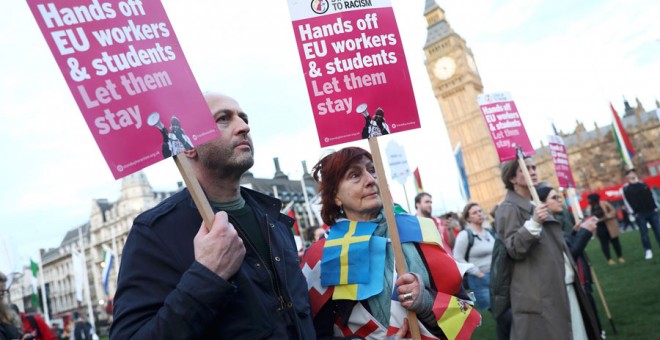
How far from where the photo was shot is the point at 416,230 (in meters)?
2.76

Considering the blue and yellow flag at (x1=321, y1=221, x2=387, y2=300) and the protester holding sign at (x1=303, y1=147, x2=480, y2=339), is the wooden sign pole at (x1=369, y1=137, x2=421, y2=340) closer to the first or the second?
the protester holding sign at (x1=303, y1=147, x2=480, y2=339)

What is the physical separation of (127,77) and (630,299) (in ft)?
25.0

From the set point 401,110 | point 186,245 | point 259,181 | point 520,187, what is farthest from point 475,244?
point 259,181

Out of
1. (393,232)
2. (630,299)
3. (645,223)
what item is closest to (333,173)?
(393,232)

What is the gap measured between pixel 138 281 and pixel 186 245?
218mm

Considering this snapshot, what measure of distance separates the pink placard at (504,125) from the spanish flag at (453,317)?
308cm

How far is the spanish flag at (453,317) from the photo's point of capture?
8.23 feet

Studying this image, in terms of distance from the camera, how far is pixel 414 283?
7.98ft

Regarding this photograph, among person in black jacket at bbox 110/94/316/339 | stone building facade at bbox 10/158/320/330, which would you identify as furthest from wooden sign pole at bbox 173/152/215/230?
stone building facade at bbox 10/158/320/330

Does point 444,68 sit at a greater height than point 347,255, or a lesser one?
greater

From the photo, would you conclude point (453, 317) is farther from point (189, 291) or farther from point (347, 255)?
point (189, 291)

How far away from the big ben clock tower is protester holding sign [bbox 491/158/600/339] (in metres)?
69.0

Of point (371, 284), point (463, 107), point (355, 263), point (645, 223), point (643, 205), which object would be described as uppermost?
point (463, 107)

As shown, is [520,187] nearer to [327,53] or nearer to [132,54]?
[327,53]
